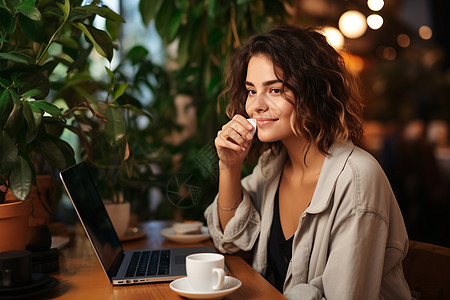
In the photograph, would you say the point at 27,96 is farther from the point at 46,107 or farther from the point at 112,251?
the point at 112,251

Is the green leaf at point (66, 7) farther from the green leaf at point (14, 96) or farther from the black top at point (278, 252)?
the black top at point (278, 252)

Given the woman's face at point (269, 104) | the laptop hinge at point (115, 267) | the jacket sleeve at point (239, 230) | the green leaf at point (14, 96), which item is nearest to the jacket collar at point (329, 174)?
the woman's face at point (269, 104)

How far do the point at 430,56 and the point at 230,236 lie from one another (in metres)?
2.91

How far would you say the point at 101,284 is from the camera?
41.9 inches

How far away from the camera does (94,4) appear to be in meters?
1.21

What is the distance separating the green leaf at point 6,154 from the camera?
986mm

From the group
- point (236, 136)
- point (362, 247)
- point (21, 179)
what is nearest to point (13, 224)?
point (21, 179)

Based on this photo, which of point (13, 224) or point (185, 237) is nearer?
point (13, 224)

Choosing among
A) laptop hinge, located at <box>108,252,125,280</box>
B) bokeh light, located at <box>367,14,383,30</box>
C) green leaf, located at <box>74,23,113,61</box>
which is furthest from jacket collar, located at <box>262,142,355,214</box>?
bokeh light, located at <box>367,14,383,30</box>

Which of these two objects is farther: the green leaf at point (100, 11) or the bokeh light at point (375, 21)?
the bokeh light at point (375, 21)

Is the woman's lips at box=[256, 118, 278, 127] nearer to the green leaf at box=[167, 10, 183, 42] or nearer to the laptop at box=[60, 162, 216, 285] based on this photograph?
the laptop at box=[60, 162, 216, 285]

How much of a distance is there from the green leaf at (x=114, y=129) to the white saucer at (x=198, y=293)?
0.43m

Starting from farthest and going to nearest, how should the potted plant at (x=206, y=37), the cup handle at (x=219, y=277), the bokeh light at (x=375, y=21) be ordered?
the bokeh light at (x=375, y=21)
the potted plant at (x=206, y=37)
the cup handle at (x=219, y=277)

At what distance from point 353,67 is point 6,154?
5.70 ft
